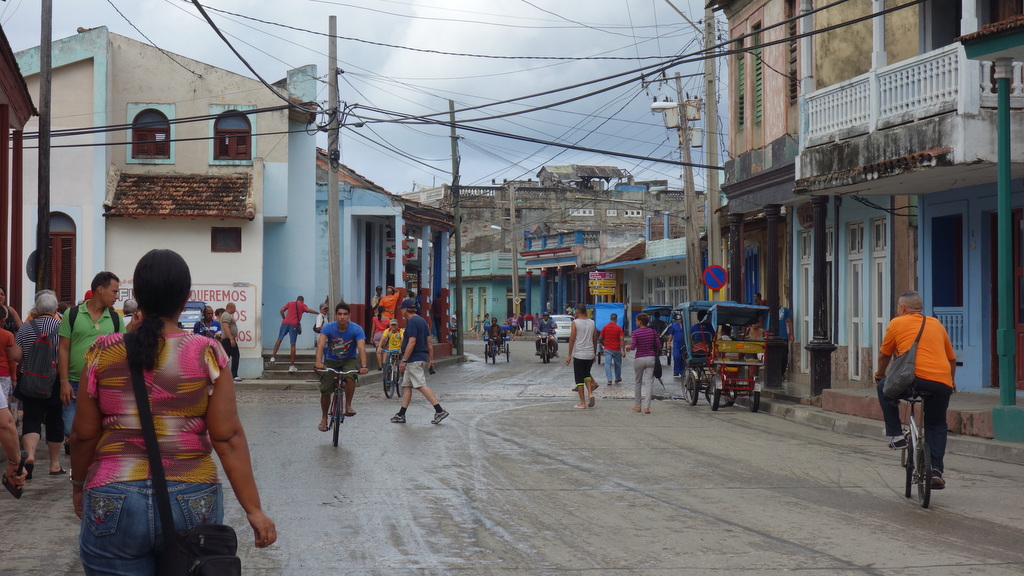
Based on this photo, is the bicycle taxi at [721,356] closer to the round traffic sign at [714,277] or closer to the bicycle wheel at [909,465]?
the round traffic sign at [714,277]

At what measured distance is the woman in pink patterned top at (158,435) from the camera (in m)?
3.77

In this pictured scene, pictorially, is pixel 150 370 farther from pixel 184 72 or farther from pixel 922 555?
pixel 184 72

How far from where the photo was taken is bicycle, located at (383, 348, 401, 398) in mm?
22281

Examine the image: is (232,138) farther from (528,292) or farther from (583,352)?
(528,292)

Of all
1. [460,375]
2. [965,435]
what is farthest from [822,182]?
[460,375]

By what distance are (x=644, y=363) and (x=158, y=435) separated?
15530 millimetres

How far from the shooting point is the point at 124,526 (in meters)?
3.75

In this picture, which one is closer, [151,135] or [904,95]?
[904,95]

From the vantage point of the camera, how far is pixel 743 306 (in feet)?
70.9

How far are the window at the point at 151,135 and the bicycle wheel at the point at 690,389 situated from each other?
47.3 feet

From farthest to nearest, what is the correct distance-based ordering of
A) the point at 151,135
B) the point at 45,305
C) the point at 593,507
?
the point at 151,135 < the point at 45,305 < the point at 593,507

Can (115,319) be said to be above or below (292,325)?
above

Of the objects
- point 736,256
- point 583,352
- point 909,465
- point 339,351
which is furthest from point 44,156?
point 736,256

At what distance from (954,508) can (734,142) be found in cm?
1846
